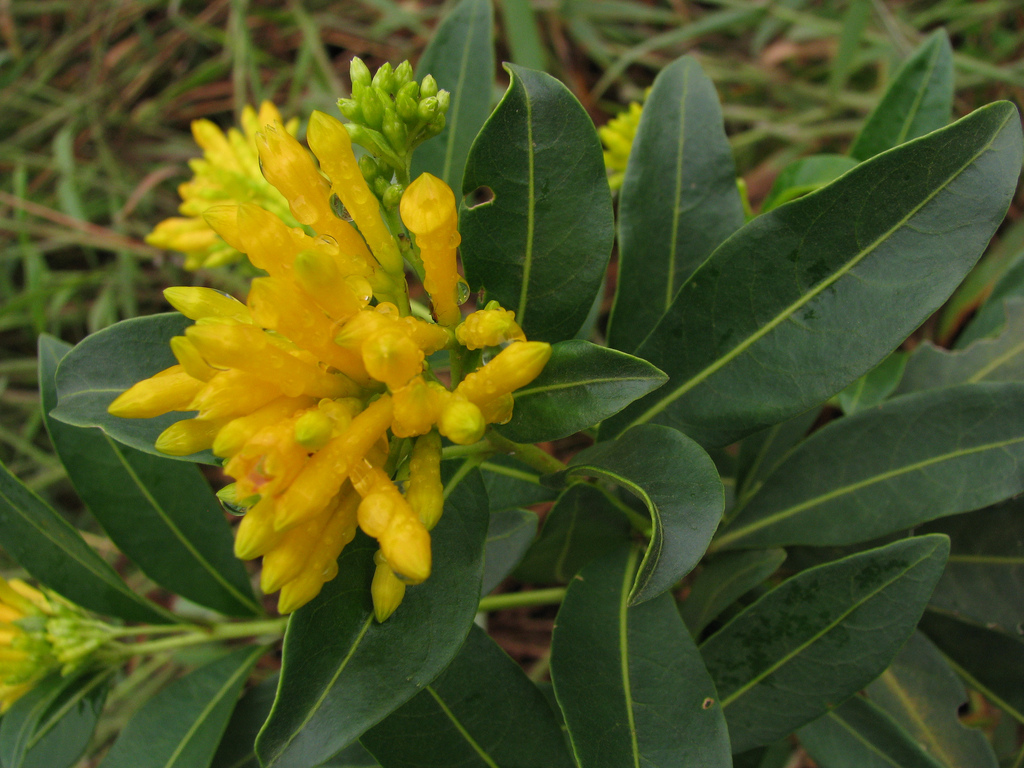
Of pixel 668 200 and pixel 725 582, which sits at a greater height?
pixel 668 200

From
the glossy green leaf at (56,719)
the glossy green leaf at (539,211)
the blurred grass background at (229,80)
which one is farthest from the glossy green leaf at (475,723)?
the blurred grass background at (229,80)

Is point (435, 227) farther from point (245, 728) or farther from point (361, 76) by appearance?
point (245, 728)

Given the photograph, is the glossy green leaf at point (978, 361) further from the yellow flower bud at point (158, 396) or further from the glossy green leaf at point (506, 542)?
the yellow flower bud at point (158, 396)

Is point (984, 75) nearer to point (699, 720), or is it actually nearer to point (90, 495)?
point (699, 720)

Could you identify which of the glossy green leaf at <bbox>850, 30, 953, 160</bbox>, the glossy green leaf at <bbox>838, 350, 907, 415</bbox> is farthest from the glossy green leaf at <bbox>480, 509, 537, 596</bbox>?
the glossy green leaf at <bbox>850, 30, 953, 160</bbox>

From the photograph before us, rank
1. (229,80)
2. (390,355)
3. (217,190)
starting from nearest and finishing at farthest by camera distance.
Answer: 1. (390,355)
2. (217,190)
3. (229,80)

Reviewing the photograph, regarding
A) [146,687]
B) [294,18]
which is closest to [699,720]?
[146,687]

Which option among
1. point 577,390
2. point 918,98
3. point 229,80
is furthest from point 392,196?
point 229,80
